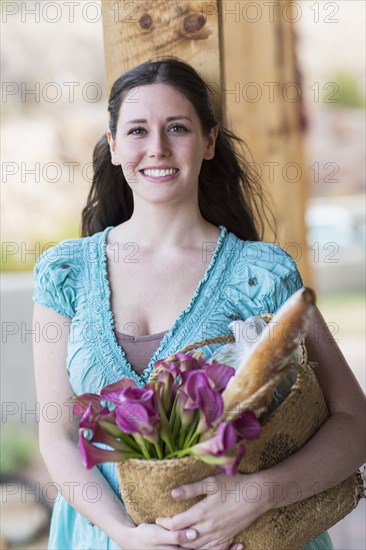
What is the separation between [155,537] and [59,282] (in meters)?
0.60

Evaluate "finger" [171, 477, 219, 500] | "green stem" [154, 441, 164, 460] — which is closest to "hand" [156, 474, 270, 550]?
"finger" [171, 477, 219, 500]

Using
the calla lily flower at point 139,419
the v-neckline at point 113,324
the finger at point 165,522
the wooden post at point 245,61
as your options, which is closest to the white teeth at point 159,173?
the v-neckline at point 113,324

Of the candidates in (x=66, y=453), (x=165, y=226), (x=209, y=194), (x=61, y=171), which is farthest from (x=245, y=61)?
(x=61, y=171)

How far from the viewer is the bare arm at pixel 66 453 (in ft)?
5.97

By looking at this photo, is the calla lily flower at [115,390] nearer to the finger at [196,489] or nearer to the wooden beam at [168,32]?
the finger at [196,489]

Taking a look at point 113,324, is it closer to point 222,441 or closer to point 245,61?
point 222,441

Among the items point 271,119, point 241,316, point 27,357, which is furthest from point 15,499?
point 241,316

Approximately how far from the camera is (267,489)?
1.69 m

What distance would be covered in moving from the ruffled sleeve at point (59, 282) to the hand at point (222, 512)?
547 mm

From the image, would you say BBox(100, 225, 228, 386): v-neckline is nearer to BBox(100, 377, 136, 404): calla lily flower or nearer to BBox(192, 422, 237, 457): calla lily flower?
BBox(100, 377, 136, 404): calla lily flower

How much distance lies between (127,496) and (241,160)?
3.25 feet

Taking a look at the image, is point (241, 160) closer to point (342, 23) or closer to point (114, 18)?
point (114, 18)

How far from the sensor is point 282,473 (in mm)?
1726

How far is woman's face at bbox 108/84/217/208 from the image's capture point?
1.97m
